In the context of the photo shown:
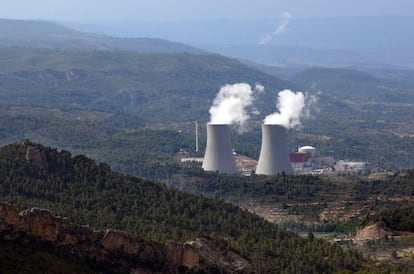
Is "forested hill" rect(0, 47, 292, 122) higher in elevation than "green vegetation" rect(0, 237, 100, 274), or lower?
higher

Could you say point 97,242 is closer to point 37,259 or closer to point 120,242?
point 120,242

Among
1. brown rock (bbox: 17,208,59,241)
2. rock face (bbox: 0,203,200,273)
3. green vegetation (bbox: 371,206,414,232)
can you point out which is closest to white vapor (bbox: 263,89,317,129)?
green vegetation (bbox: 371,206,414,232)

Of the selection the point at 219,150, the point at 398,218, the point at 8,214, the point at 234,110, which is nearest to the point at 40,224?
the point at 8,214

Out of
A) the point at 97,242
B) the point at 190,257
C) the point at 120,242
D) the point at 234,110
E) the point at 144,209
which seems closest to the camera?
the point at 97,242

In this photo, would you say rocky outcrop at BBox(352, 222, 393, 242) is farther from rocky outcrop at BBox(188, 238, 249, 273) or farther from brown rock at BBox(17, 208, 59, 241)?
brown rock at BBox(17, 208, 59, 241)

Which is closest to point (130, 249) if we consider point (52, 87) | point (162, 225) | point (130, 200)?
point (162, 225)

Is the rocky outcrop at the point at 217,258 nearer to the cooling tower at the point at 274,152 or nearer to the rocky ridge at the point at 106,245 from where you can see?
the rocky ridge at the point at 106,245
